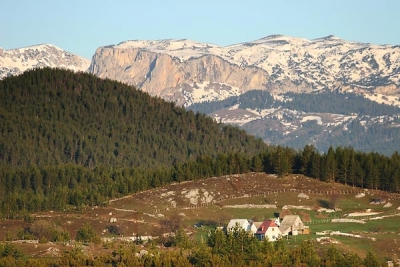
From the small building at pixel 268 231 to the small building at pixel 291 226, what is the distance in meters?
2.06

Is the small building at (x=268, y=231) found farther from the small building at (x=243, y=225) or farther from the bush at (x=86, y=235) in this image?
the bush at (x=86, y=235)

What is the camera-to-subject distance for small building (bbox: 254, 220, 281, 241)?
189 metres

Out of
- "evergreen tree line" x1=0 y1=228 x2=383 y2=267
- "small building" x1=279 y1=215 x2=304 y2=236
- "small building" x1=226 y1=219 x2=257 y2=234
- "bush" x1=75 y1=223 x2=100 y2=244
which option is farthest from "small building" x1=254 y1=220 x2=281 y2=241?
"bush" x1=75 y1=223 x2=100 y2=244

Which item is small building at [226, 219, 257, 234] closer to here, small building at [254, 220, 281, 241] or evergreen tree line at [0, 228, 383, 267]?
small building at [254, 220, 281, 241]

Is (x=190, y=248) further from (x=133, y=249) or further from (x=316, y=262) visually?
(x=316, y=262)

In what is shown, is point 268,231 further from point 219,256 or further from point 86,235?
point 86,235

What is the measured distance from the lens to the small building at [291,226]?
634 feet

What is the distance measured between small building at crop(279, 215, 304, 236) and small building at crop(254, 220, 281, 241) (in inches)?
81.0

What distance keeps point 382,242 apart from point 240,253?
90.0 ft

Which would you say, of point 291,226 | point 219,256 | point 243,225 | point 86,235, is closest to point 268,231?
point 243,225

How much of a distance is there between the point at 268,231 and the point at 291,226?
5595 millimetres

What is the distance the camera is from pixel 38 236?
646 ft

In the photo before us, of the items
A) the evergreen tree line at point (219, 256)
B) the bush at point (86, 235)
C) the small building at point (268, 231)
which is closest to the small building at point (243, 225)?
the small building at point (268, 231)

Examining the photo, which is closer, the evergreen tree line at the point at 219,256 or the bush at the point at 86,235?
the evergreen tree line at the point at 219,256
